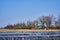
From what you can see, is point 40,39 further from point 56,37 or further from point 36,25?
point 36,25

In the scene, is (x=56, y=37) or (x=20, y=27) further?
(x=20, y=27)

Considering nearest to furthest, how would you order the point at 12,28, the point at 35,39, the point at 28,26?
1. the point at 35,39
2. the point at 12,28
3. the point at 28,26

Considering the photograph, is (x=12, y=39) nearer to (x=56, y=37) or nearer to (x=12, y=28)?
(x=56, y=37)

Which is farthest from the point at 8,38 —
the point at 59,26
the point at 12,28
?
the point at 59,26

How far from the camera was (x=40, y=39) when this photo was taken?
11.0 meters

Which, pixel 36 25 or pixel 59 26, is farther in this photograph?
pixel 36 25

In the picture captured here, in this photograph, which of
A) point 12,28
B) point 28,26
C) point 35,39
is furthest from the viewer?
point 28,26

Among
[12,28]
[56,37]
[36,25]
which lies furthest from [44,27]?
[56,37]

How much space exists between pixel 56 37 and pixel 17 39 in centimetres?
241

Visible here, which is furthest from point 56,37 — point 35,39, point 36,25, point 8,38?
point 36,25

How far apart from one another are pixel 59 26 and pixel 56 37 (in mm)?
15232

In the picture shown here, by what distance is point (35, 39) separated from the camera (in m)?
11.0

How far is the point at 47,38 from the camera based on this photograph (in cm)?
1126

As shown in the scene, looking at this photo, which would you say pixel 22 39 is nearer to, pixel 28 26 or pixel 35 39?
pixel 35 39
